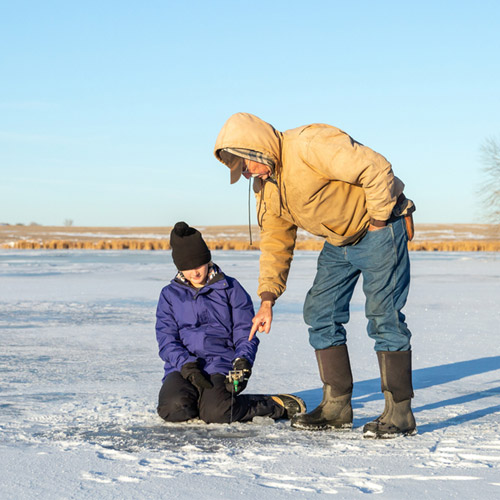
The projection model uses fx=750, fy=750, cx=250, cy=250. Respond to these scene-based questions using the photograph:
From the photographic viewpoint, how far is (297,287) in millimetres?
12258

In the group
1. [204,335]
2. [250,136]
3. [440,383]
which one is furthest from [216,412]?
[440,383]

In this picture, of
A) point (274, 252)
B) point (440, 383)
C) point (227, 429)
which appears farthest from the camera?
point (440, 383)

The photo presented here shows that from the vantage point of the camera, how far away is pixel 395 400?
3.35 meters

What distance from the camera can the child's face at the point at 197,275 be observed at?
3832 mm

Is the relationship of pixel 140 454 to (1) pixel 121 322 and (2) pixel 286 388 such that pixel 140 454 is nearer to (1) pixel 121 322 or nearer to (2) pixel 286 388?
(2) pixel 286 388

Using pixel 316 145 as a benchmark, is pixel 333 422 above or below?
below

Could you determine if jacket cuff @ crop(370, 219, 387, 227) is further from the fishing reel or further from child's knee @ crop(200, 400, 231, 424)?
child's knee @ crop(200, 400, 231, 424)

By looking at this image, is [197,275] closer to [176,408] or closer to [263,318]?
[263,318]

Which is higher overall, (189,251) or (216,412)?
(189,251)

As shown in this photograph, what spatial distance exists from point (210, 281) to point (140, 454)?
3.90ft

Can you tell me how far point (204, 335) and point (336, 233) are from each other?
0.92m

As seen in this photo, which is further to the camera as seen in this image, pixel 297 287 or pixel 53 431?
pixel 297 287

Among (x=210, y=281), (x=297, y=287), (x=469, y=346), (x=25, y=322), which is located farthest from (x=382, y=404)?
(x=297, y=287)

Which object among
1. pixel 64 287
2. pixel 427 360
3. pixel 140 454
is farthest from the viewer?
pixel 64 287
